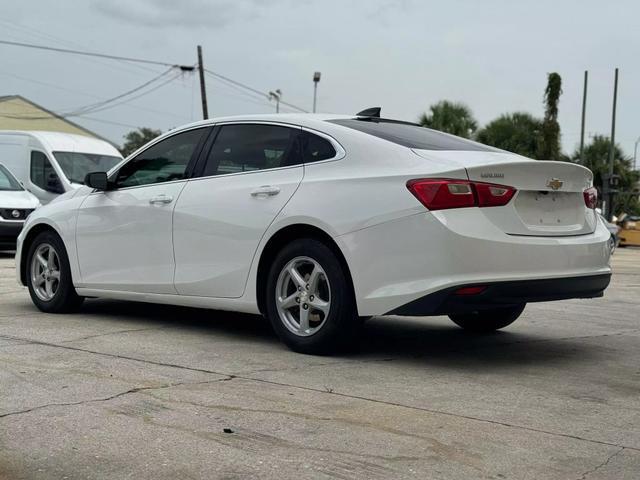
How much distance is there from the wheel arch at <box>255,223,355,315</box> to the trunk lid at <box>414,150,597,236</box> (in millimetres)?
790

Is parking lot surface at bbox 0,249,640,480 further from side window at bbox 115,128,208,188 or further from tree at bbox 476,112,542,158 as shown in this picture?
tree at bbox 476,112,542,158

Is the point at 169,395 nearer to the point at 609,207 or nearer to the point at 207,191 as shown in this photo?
the point at 207,191

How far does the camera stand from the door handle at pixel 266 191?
5.79 metres

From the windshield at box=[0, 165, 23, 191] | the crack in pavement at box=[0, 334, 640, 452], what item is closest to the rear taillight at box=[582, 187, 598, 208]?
the crack in pavement at box=[0, 334, 640, 452]

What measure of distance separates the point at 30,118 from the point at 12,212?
1442 inches

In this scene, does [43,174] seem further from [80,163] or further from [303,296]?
[303,296]

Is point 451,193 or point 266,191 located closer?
point 451,193

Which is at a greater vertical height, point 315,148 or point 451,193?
point 315,148

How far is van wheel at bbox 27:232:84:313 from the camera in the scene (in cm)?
735

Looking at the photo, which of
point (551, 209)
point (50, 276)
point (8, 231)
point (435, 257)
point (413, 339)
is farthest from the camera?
point (8, 231)

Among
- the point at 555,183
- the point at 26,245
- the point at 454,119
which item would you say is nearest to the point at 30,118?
the point at 454,119

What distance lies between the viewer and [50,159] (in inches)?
712

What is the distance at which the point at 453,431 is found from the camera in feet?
12.8

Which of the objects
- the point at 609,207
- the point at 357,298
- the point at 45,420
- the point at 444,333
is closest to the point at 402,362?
the point at 357,298
